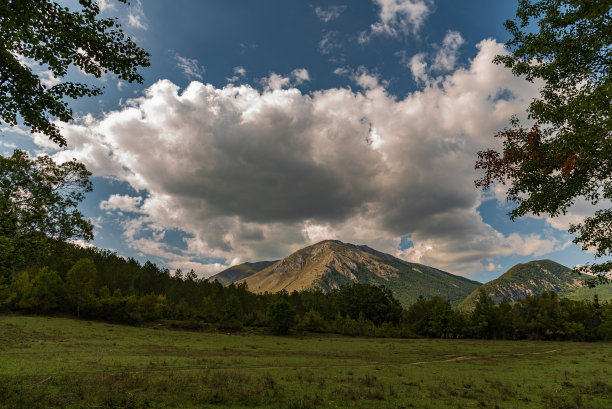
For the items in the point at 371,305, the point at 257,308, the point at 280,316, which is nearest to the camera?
the point at 280,316

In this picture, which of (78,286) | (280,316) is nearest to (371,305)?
(280,316)

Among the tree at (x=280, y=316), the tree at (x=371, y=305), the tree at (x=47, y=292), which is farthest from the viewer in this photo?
the tree at (x=371, y=305)

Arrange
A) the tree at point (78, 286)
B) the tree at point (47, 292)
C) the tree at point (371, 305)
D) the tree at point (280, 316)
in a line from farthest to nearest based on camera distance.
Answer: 1. the tree at point (371, 305)
2. the tree at point (280, 316)
3. the tree at point (78, 286)
4. the tree at point (47, 292)

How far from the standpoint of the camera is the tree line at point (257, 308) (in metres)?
78.8

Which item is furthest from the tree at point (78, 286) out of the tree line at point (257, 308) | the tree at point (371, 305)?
the tree at point (371, 305)

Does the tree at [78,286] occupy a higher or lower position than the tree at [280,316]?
higher

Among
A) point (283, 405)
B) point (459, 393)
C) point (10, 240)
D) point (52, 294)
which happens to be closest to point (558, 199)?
point (459, 393)

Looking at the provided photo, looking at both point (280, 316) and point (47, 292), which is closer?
point (47, 292)

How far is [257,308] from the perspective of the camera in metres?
123

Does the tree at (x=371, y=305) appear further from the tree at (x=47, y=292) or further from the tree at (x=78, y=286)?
the tree at (x=47, y=292)

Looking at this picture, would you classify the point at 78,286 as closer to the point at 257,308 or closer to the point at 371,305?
the point at 257,308

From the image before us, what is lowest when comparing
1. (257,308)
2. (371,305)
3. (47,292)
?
(257,308)

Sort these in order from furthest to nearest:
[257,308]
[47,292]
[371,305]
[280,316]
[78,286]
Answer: [371,305] → [257,308] → [280,316] → [78,286] → [47,292]

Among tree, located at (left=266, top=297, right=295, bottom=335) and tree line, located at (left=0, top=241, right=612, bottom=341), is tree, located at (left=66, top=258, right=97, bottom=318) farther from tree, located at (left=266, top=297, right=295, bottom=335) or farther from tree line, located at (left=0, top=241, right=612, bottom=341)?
tree, located at (left=266, top=297, right=295, bottom=335)
